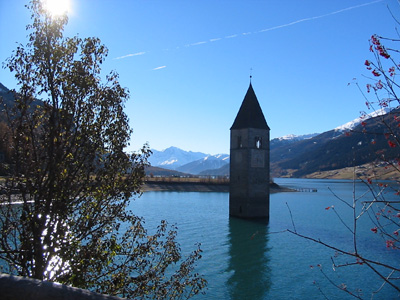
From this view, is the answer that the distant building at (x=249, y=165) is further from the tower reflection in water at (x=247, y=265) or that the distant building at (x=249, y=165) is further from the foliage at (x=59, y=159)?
the foliage at (x=59, y=159)

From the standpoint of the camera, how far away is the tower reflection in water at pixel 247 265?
2016 cm

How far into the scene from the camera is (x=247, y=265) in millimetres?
25781

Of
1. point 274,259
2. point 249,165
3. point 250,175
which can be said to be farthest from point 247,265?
point 249,165

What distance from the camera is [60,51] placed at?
25.5 ft

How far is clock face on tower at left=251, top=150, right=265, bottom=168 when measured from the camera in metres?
49.7

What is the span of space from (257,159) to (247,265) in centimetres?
2574

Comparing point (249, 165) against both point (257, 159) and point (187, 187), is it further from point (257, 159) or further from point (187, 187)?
point (187, 187)

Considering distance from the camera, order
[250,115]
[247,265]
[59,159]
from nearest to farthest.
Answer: [59,159]
[247,265]
[250,115]

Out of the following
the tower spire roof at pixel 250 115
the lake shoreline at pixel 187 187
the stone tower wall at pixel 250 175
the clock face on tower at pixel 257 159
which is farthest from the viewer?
the lake shoreline at pixel 187 187

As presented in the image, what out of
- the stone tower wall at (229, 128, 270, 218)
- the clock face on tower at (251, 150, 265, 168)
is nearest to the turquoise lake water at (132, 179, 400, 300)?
the stone tower wall at (229, 128, 270, 218)

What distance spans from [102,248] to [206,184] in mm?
102166

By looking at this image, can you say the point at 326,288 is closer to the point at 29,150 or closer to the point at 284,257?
the point at 284,257

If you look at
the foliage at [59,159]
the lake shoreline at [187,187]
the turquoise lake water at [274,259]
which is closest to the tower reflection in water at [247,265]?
the turquoise lake water at [274,259]

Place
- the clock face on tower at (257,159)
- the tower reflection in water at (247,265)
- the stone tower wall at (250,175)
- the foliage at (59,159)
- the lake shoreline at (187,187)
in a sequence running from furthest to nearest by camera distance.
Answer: the lake shoreline at (187,187) → the clock face on tower at (257,159) → the stone tower wall at (250,175) → the tower reflection in water at (247,265) → the foliage at (59,159)
